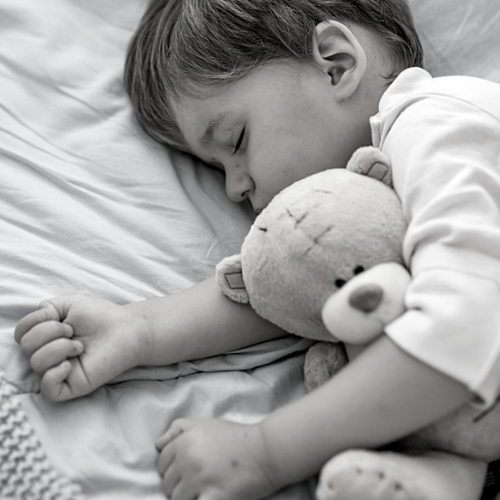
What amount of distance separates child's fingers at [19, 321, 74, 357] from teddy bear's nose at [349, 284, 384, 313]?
406 mm

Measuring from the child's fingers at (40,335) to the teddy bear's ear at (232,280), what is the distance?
0.23 metres

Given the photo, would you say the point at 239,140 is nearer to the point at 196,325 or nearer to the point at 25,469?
the point at 196,325

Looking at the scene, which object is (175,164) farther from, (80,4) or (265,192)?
(80,4)

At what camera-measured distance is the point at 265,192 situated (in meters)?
1.05

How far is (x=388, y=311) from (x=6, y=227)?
2.05 ft

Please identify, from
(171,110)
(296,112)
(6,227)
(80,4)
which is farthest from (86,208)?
(80,4)

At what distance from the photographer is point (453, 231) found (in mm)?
710

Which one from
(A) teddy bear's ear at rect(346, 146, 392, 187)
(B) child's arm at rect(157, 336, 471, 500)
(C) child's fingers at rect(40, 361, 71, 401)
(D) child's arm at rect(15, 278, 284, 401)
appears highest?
(A) teddy bear's ear at rect(346, 146, 392, 187)

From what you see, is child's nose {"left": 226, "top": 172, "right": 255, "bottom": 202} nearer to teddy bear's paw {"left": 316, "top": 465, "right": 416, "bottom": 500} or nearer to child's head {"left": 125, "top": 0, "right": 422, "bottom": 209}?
child's head {"left": 125, "top": 0, "right": 422, "bottom": 209}

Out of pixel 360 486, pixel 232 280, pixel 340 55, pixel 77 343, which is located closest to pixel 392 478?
pixel 360 486

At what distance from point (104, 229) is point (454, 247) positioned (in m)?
0.58

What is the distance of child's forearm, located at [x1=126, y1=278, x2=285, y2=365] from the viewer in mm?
899

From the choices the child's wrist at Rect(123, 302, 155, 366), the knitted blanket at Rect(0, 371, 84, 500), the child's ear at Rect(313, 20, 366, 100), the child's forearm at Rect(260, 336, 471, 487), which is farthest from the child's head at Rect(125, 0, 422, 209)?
the knitted blanket at Rect(0, 371, 84, 500)

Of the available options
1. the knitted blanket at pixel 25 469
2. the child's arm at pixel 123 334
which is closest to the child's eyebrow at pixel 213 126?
the child's arm at pixel 123 334
